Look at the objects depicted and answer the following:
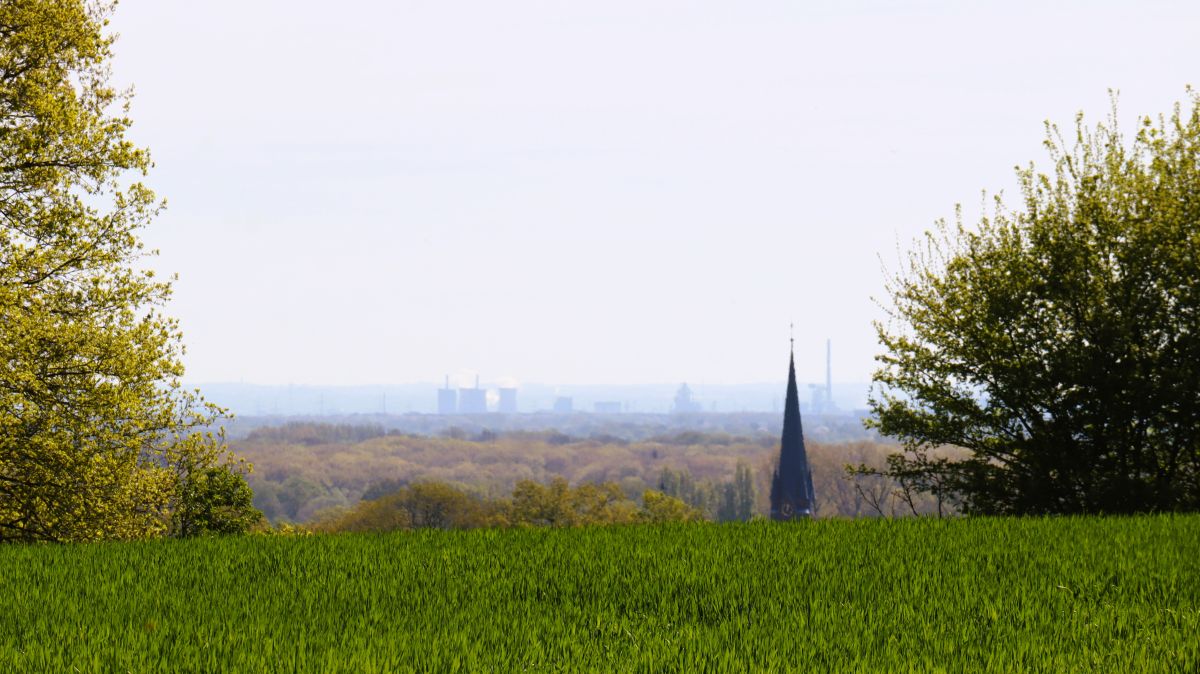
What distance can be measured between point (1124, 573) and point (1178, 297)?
1411cm

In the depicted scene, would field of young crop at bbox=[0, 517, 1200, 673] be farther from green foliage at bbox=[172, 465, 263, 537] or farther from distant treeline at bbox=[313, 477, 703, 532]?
distant treeline at bbox=[313, 477, 703, 532]

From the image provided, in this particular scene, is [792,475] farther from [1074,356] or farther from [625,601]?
[625,601]

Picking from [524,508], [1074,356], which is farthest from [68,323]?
[524,508]

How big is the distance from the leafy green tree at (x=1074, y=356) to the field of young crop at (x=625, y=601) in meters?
9.34

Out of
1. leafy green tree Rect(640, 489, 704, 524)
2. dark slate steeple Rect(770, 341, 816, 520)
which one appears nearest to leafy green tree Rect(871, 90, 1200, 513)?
leafy green tree Rect(640, 489, 704, 524)

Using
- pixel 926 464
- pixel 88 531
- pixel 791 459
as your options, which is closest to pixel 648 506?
pixel 791 459

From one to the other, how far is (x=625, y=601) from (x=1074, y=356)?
1675 cm

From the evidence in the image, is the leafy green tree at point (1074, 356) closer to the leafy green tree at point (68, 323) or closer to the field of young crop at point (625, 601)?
the field of young crop at point (625, 601)

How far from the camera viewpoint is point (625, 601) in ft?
30.8

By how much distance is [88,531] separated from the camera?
65.6ft

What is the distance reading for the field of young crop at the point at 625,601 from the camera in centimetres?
721

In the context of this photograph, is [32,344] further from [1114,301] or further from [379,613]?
[1114,301]

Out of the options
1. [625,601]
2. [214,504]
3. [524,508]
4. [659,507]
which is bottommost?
[524,508]

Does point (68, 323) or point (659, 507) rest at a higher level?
point (68, 323)
